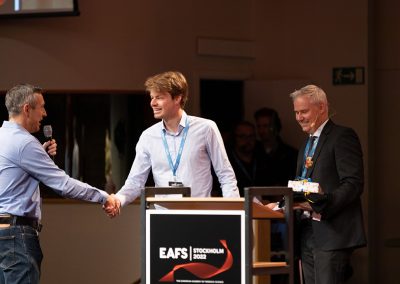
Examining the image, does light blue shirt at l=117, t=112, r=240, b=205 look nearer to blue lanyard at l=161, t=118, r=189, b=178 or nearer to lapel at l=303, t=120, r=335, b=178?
blue lanyard at l=161, t=118, r=189, b=178

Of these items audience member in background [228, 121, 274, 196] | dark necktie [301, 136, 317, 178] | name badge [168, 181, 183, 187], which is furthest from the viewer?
audience member in background [228, 121, 274, 196]

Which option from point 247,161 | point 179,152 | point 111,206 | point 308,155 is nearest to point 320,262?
point 308,155

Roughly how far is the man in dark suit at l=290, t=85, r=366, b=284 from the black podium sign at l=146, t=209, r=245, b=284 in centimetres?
58

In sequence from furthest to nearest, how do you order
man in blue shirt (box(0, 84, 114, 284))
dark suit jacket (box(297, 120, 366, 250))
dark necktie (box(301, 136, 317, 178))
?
dark necktie (box(301, 136, 317, 178)), man in blue shirt (box(0, 84, 114, 284)), dark suit jacket (box(297, 120, 366, 250))

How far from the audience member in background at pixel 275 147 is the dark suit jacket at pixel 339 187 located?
10.1ft

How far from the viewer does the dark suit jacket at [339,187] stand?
4738 mm

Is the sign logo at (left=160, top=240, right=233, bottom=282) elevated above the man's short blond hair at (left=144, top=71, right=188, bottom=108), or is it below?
below

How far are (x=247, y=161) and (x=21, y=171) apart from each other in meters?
3.36

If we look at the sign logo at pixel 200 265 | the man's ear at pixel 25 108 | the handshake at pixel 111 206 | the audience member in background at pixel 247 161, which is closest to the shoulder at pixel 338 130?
the sign logo at pixel 200 265

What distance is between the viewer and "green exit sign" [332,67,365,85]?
8.91 meters

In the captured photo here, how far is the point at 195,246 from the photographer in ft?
14.4

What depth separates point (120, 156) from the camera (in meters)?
8.49

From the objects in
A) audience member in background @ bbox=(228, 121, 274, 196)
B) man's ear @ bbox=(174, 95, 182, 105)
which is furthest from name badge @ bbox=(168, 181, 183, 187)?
audience member in background @ bbox=(228, 121, 274, 196)

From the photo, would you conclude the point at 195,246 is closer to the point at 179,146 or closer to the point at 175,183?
the point at 175,183
